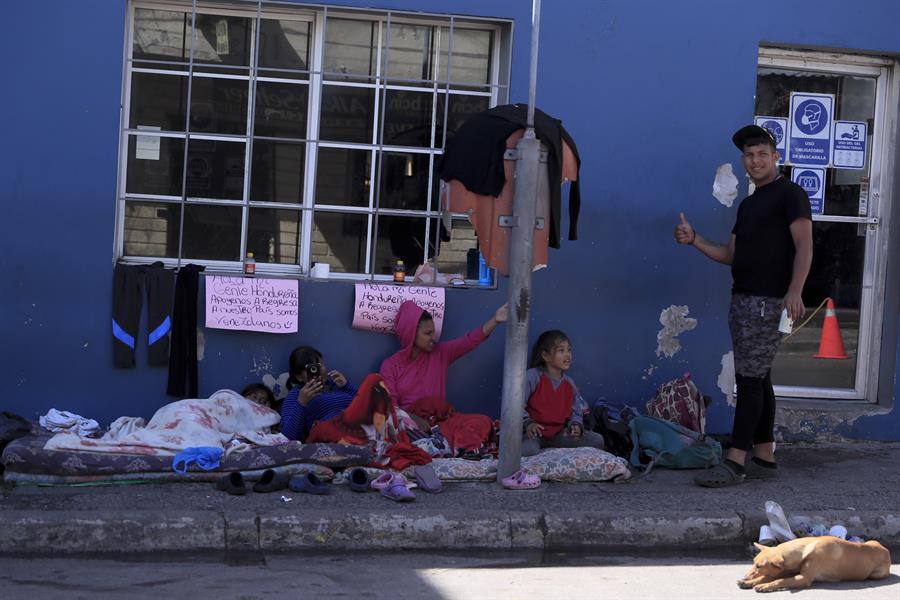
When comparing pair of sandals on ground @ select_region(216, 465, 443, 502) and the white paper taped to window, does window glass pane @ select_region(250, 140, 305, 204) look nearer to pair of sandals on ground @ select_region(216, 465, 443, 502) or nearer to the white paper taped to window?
pair of sandals on ground @ select_region(216, 465, 443, 502)

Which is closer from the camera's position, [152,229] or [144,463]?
[144,463]

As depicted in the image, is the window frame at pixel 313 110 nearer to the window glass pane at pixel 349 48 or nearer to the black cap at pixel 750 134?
the window glass pane at pixel 349 48

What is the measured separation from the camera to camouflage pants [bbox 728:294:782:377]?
22.1 ft

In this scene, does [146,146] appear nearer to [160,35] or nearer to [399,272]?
[160,35]

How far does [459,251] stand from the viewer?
7.79 meters

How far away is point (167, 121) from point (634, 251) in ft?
10.1

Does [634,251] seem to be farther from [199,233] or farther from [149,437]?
[149,437]

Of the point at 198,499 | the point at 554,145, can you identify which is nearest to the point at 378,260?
the point at 554,145

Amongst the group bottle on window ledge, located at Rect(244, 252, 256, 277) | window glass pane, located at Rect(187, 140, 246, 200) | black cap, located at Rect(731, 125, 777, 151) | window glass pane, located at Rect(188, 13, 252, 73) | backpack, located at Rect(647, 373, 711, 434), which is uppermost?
window glass pane, located at Rect(188, 13, 252, 73)

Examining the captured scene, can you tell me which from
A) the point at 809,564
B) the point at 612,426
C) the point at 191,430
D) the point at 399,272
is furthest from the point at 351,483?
the point at 809,564

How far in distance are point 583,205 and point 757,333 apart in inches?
58.6

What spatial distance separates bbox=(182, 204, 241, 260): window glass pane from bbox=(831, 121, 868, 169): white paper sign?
405 centimetres

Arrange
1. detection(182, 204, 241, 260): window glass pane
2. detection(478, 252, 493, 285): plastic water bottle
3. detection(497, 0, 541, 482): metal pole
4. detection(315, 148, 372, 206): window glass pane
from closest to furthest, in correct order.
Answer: detection(497, 0, 541, 482): metal pole → detection(182, 204, 241, 260): window glass pane → detection(315, 148, 372, 206): window glass pane → detection(478, 252, 493, 285): plastic water bottle

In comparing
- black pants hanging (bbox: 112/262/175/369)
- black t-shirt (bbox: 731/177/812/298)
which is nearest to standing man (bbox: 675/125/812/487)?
black t-shirt (bbox: 731/177/812/298)
